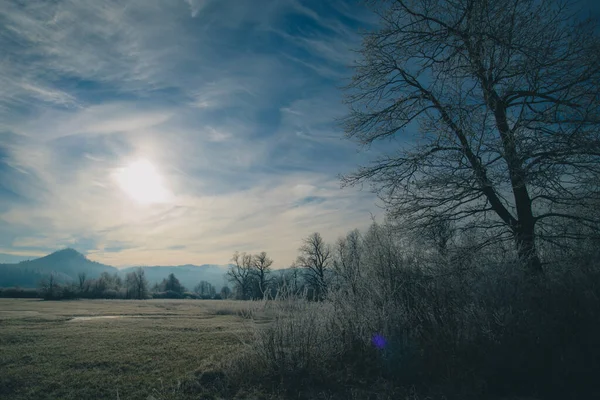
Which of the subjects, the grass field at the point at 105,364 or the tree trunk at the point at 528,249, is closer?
the tree trunk at the point at 528,249

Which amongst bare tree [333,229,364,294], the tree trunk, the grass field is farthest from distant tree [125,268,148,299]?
the tree trunk

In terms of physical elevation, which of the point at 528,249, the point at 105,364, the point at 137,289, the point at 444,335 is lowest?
the point at 137,289

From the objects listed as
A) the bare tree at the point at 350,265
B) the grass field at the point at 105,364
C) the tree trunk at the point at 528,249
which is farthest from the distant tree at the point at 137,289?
the tree trunk at the point at 528,249

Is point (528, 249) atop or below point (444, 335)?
atop

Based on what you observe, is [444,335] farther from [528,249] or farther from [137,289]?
[137,289]

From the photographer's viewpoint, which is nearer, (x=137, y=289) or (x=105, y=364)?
(x=105, y=364)

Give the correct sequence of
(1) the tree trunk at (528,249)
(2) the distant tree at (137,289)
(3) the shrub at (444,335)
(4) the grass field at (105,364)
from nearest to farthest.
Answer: (3) the shrub at (444,335) < (1) the tree trunk at (528,249) < (4) the grass field at (105,364) < (2) the distant tree at (137,289)

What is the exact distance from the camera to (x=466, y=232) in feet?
24.2

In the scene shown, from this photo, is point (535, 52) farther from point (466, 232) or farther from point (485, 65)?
point (466, 232)

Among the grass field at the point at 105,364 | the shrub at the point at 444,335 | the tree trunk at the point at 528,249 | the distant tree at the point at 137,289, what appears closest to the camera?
the shrub at the point at 444,335

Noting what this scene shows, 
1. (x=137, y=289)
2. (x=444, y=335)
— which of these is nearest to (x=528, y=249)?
(x=444, y=335)

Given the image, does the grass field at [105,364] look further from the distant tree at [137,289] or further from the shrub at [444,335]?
the distant tree at [137,289]

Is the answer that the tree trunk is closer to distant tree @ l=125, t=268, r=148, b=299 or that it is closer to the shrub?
the shrub

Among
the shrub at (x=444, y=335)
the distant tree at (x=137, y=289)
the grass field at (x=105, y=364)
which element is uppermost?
the shrub at (x=444, y=335)
